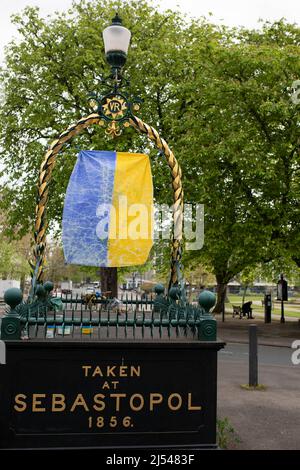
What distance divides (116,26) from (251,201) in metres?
13.5

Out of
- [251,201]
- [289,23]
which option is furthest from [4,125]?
[289,23]

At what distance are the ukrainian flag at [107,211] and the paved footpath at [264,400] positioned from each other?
283 centimetres

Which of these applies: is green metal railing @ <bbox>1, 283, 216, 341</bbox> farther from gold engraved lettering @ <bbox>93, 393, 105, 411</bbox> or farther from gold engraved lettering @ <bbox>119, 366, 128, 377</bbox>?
gold engraved lettering @ <bbox>93, 393, 105, 411</bbox>

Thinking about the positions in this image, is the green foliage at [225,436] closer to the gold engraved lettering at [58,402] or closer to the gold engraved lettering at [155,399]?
the gold engraved lettering at [155,399]

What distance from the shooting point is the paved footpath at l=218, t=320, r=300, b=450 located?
19.9ft

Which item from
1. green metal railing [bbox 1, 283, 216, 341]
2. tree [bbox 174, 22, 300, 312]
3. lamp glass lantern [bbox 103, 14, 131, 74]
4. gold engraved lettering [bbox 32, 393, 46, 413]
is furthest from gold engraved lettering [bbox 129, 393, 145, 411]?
tree [bbox 174, 22, 300, 312]

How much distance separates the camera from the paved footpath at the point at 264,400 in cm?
605

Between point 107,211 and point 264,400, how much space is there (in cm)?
472

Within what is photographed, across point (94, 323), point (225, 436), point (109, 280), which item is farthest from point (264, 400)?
point (109, 280)

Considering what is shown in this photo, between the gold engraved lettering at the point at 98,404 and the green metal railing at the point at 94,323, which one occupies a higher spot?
the green metal railing at the point at 94,323

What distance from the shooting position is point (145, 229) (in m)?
6.20

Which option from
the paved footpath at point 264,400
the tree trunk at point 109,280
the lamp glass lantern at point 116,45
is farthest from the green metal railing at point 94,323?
the tree trunk at point 109,280

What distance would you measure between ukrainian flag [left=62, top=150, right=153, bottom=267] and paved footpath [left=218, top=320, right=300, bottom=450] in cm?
283
